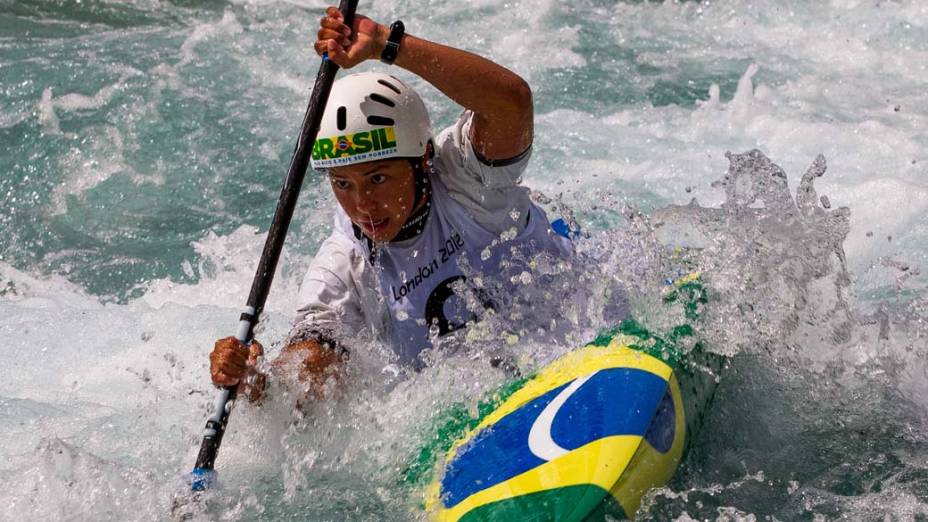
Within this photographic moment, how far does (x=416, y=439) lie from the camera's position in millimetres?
3779

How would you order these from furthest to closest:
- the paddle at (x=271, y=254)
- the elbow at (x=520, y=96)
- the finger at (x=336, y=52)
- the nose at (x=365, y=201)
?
the nose at (x=365, y=201) < the paddle at (x=271, y=254) < the elbow at (x=520, y=96) < the finger at (x=336, y=52)

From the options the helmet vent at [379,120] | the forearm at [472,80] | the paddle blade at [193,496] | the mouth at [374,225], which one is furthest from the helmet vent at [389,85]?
the paddle blade at [193,496]

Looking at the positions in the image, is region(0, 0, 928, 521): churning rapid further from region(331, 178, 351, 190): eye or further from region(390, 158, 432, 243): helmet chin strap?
region(331, 178, 351, 190): eye

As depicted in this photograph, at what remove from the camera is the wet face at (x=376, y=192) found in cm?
372

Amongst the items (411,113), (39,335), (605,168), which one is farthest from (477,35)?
(411,113)

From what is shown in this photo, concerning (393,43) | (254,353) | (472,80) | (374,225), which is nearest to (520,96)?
(472,80)

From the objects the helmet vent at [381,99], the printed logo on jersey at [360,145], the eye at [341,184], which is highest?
the helmet vent at [381,99]

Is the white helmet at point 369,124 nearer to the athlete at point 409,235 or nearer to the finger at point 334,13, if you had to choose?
the athlete at point 409,235

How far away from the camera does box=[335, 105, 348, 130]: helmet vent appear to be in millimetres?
3688

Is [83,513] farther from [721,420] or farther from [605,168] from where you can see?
[605,168]

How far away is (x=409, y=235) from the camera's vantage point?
3.92 meters

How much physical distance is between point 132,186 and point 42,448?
3.45m

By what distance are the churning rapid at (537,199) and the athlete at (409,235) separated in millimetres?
131

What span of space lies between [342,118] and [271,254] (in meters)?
0.53
